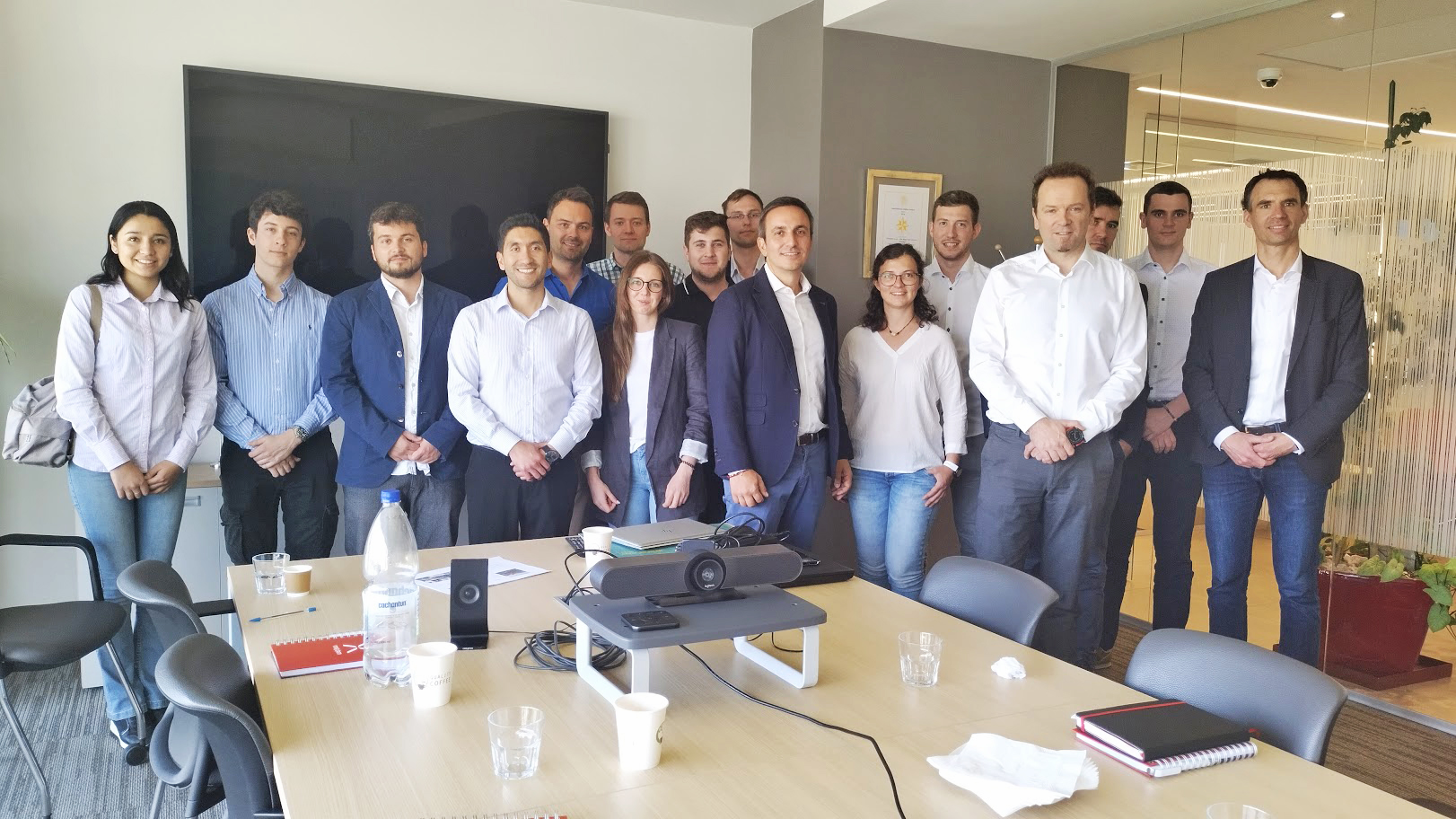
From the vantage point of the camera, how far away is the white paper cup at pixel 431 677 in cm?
180

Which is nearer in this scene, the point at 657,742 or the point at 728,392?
the point at 657,742

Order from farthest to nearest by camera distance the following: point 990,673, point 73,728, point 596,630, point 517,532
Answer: point 517,532 → point 73,728 → point 990,673 → point 596,630

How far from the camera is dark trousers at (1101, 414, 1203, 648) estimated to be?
4.42 m

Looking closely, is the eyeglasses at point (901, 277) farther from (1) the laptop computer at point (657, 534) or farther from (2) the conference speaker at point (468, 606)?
(2) the conference speaker at point (468, 606)

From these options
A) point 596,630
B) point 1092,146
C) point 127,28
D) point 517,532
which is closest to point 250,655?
point 596,630

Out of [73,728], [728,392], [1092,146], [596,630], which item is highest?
[1092,146]

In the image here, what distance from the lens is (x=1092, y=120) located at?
17.4 feet

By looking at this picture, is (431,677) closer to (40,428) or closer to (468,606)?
(468,606)

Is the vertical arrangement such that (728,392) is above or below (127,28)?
below

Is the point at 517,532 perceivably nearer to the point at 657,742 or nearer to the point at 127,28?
the point at 657,742

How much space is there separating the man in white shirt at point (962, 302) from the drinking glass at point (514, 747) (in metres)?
2.93

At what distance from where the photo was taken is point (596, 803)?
58.0 inches

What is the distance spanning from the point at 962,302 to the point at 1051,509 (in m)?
1.12

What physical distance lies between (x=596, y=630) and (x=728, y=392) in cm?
195
